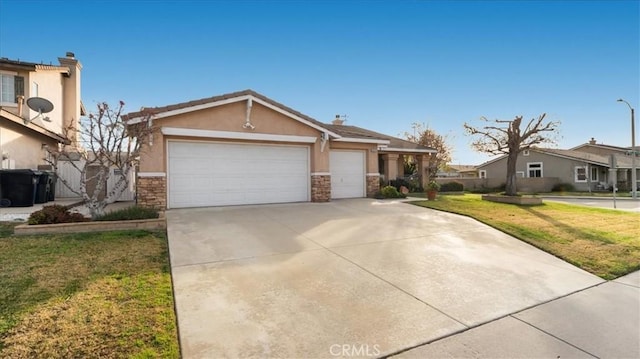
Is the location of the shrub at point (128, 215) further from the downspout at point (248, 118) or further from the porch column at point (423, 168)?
the porch column at point (423, 168)

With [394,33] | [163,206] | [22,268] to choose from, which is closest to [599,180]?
[394,33]

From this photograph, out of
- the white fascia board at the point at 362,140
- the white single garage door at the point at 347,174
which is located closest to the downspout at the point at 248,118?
the white fascia board at the point at 362,140

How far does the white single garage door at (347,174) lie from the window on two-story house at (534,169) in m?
25.2

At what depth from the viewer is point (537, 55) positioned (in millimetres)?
13961

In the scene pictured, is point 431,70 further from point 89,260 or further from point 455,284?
point 89,260

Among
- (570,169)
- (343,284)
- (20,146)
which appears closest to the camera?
(343,284)

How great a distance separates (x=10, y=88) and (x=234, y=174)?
11895 mm

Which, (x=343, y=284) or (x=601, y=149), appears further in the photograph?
(x=601, y=149)

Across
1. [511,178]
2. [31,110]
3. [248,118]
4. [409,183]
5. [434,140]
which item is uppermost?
[434,140]

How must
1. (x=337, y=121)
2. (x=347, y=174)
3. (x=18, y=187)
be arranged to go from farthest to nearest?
(x=337, y=121), (x=347, y=174), (x=18, y=187)

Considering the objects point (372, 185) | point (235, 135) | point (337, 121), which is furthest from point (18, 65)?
point (337, 121)

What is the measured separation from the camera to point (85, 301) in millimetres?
3436

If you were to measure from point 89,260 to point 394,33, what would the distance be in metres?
13.5

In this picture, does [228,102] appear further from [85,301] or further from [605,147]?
[605,147]
